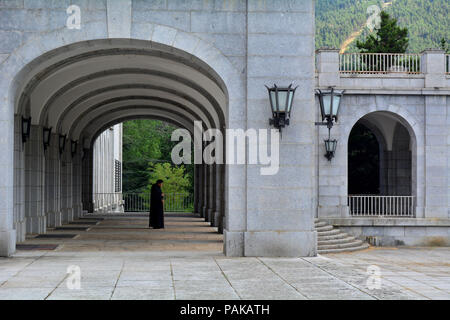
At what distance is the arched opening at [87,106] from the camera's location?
13.2 meters

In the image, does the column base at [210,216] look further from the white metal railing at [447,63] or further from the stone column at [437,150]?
the white metal railing at [447,63]

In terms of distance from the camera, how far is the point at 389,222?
2200 cm

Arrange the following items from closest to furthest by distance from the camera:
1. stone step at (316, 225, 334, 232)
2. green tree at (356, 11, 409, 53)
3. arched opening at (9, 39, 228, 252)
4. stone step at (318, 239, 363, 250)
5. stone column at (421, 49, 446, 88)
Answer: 1. arched opening at (9, 39, 228, 252)
2. stone step at (318, 239, 363, 250)
3. stone step at (316, 225, 334, 232)
4. stone column at (421, 49, 446, 88)
5. green tree at (356, 11, 409, 53)

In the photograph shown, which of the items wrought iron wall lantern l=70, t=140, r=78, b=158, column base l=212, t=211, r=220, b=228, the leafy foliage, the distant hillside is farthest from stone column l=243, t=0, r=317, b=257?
the distant hillside

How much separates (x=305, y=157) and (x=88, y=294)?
5.68 metres

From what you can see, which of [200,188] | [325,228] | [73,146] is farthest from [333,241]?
[73,146]

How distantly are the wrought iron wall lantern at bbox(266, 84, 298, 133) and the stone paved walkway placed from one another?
2571 mm

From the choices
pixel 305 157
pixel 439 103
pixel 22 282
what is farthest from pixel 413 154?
pixel 22 282

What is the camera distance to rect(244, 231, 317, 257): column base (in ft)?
39.0

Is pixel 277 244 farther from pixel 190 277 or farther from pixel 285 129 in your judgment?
pixel 190 277

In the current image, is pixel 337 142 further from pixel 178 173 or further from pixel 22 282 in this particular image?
pixel 178 173

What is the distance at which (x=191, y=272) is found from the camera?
31.9 feet

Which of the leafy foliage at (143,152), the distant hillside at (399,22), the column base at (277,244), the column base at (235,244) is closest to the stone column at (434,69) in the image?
the column base at (277,244)

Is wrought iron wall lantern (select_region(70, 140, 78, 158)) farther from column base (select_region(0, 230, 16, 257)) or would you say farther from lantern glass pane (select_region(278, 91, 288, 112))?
lantern glass pane (select_region(278, 91, 288, 112))
